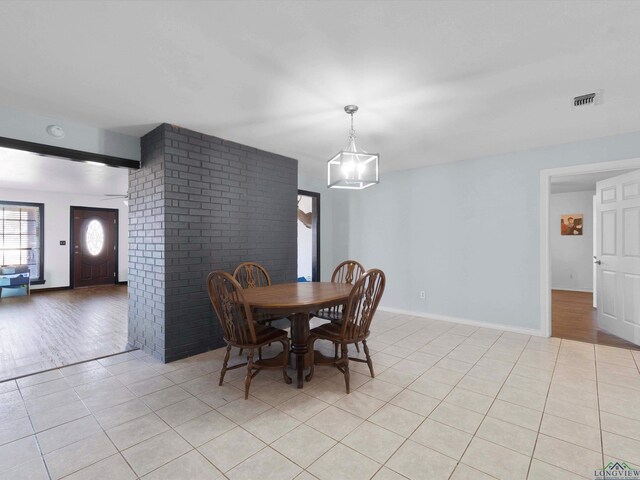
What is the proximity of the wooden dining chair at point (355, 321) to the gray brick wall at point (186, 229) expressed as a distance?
4.68 feet

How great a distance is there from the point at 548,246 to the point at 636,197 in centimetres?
99

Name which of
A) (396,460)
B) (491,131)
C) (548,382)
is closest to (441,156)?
(491,131)

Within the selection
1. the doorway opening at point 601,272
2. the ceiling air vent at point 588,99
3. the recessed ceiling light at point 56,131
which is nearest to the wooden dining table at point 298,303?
the recessed ceiling light at point 56,131

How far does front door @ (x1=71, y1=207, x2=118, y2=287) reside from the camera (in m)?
7.57

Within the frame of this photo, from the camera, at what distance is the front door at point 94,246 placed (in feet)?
24.8

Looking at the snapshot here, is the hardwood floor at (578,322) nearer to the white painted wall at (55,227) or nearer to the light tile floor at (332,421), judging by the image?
the light tile floor at (332,421)

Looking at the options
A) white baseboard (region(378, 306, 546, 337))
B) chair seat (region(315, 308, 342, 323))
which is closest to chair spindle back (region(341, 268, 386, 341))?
chair seat (region(315, 308, 342, 323))

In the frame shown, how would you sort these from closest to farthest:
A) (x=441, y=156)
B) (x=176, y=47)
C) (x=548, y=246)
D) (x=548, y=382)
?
(x=176, y=47) < (x=548, y=382) < (x=548, y=246) < (x=441, y=156)

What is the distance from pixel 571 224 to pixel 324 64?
763 cm

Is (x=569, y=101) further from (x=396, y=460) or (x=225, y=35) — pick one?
(x=396, y=460)

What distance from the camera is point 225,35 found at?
1.73 metres

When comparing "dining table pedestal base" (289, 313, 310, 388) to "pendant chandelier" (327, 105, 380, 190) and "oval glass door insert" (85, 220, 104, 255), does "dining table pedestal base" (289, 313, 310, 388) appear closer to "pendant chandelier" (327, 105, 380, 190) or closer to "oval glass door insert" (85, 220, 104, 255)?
"pendant chandelier" (327, 105, 380, 190)

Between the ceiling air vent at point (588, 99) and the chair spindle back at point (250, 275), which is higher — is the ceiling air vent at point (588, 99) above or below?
above

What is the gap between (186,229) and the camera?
316 cm
